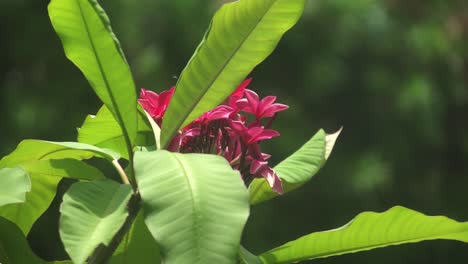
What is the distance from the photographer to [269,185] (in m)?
0.81

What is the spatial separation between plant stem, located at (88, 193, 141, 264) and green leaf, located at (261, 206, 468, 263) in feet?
0.40

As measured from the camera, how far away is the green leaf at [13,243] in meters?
0.80

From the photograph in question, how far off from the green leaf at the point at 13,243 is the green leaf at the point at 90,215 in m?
0.10

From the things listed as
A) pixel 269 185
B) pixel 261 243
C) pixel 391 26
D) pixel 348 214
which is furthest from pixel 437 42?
pixel 269 185

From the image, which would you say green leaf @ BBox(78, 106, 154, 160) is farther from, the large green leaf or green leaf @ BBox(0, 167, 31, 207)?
green leaf @ BBox(0, 167, 31, 207)

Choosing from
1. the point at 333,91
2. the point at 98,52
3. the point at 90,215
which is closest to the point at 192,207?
the point at 90,215

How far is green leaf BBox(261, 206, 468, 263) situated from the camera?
31.2 inches

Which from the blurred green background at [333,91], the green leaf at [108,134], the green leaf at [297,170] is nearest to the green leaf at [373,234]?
the green leaf at [297,170]

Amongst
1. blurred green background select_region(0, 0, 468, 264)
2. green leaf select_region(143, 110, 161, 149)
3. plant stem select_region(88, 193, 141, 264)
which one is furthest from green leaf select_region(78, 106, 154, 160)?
blurred green background select_region(0, 0, 468, 264)

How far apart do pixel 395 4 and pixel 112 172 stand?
240cm

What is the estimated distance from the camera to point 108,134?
88 cm

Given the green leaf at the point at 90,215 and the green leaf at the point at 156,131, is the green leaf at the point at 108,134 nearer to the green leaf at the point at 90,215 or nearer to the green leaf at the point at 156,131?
the green leaf at the point at 156,131

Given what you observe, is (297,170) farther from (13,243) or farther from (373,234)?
(13,243)

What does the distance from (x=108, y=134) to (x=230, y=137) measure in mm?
116
